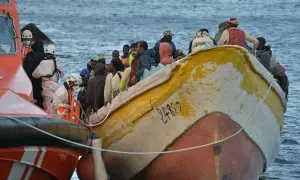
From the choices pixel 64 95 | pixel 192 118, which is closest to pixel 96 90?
pixel 64 95

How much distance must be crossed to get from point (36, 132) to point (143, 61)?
13.5 ft

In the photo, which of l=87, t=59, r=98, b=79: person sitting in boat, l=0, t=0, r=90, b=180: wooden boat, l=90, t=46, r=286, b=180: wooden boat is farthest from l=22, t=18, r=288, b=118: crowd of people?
l=0, t=0, r=90, b=180: wooden boat

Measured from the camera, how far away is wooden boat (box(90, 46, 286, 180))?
52.3ft

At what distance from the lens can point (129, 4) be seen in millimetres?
104688

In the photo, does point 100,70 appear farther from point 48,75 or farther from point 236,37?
point 236,37

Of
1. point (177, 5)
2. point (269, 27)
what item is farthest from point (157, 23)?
point (177, 5)

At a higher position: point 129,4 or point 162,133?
point 162,133

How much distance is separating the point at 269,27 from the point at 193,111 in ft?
171

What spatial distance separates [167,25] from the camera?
70250 millimetres

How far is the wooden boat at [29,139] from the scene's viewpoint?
46.6 ft

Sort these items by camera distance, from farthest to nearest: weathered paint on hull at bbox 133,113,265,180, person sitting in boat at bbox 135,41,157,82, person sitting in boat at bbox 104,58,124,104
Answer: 1. person sitting in boat at bbox 135,41,157,82
2. person sitting in boat at bbox 104,58,124,104
3. weathered paint on hull at bbox 133,113,265,180

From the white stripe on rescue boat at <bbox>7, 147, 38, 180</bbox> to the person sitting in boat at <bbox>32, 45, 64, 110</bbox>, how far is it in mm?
2620

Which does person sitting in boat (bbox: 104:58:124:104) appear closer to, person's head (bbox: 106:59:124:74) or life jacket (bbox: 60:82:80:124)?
person's head (bbox: 106:59:124:74)

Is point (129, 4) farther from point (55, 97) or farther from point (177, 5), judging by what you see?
point (55, 97)
